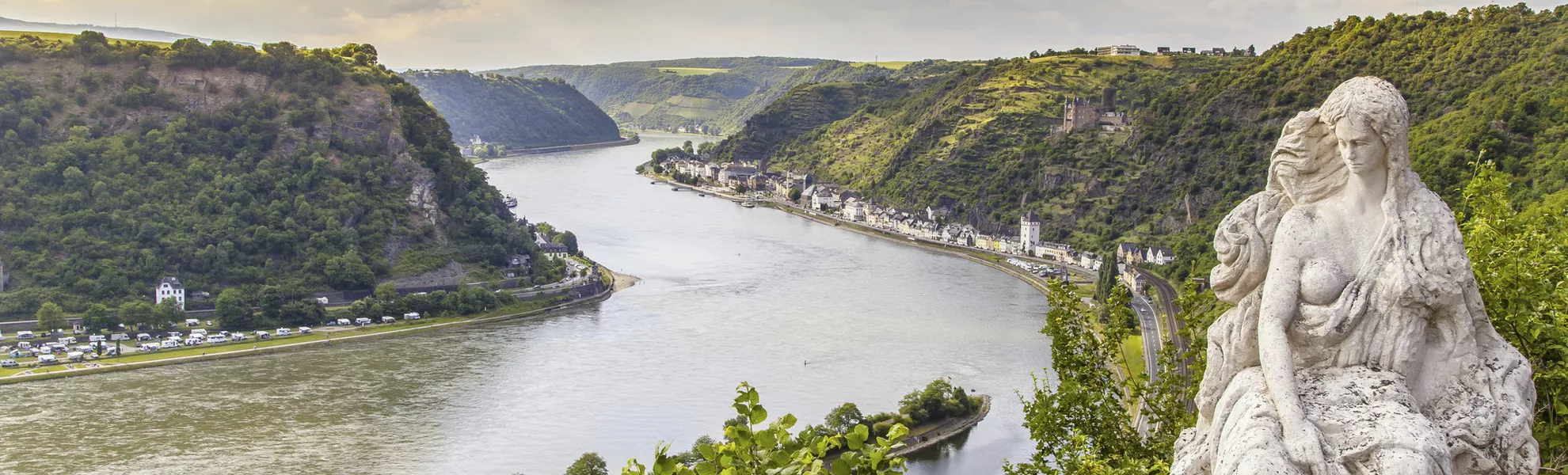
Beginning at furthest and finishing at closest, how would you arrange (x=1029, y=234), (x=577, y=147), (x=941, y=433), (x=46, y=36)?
(x=577, y=147) < (x=1029, y=234) < (x=46, y=36) < (x=941, y=433)

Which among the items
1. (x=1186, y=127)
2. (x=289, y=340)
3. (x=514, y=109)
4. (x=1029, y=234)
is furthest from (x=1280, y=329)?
(x=514, y=109)

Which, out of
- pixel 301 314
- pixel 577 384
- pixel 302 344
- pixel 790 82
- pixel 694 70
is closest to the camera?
pixel 577 384

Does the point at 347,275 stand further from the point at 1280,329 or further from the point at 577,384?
the point at 1280,329

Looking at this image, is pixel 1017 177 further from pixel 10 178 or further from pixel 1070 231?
pixel 10 178

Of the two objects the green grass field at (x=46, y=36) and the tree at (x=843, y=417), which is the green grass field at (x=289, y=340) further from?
the green grass field at (x=46, y=36)

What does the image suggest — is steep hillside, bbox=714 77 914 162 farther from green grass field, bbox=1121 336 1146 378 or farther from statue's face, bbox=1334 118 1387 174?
statue's face, bbox=1334 118 1387 174

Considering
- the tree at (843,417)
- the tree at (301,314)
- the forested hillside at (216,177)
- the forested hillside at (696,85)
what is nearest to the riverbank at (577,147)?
the forested hillside at (696,85)

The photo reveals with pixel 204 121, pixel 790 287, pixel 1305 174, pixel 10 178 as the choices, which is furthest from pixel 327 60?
pixel 1305 174
